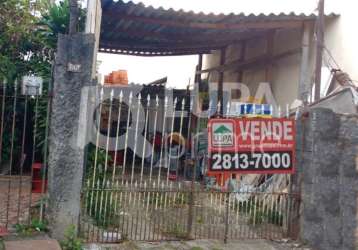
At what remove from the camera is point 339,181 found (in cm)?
583

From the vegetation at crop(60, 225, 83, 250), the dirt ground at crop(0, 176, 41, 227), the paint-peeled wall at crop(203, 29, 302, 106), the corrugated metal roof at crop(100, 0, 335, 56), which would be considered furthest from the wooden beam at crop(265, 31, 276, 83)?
the vegetation at crop(60, 225, 83, 250)

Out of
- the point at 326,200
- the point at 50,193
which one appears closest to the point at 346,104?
the point at 326,200

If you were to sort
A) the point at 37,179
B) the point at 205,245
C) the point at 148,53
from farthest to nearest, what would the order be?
the point at 148,53 < the point at 37,179 < the point at 205,245

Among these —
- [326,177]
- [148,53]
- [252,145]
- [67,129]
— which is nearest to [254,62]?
[148,53]

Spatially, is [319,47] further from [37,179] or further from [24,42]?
[24,42]

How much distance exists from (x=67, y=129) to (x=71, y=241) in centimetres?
124

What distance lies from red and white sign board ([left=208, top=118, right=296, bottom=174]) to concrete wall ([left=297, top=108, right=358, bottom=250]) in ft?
0.82

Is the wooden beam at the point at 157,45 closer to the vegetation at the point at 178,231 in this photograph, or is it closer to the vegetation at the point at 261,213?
the vegetation at the point at 261,213

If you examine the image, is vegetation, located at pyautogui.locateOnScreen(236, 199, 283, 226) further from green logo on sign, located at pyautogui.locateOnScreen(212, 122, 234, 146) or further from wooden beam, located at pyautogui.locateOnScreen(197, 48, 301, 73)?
wooden beam, located at pyautogui.locateOnScreen(197, 48, 301, 73)

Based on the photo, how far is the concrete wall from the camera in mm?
5668

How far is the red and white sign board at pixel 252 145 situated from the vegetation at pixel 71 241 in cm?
185

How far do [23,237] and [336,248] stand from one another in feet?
12.5

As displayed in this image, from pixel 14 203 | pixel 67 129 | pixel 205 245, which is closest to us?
pixel 67 129

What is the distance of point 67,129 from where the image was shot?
5152 millimetres
